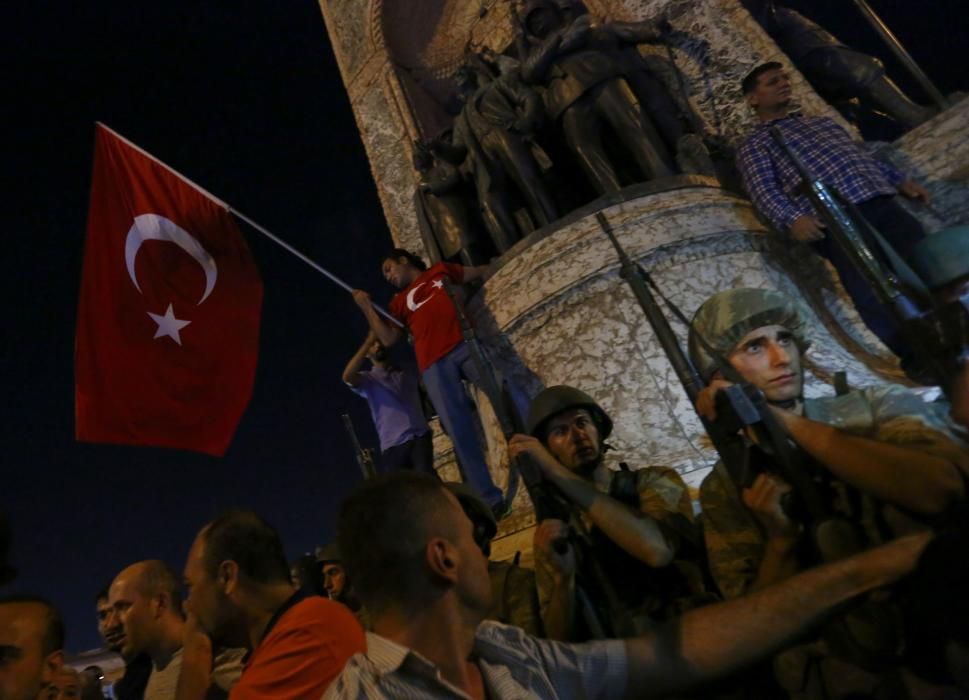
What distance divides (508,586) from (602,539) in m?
0.58

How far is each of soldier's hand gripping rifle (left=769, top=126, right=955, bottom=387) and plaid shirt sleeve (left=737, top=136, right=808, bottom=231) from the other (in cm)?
71

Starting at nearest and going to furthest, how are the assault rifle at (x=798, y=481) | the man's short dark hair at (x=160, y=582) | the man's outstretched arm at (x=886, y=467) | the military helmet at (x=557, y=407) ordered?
the man's outstretched arm at (x=886, y=467)
the assault rifle at (x=798, y=481)
the military helmet at (x=557, y=407)
the man's short dark hair at (x=160, y=582)

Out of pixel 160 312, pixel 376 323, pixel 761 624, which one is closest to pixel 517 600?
pixel 761 624

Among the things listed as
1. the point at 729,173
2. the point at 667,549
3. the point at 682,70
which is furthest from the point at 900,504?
the point at 682,70

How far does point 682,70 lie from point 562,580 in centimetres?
476

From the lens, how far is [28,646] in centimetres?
226

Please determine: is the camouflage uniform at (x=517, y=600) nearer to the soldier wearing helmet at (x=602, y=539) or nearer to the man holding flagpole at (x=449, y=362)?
the soldier wearing helmet at (x=602, y=539)

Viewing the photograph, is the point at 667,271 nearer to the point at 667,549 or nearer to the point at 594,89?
the point at 594,89

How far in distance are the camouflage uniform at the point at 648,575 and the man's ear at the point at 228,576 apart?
94 cm

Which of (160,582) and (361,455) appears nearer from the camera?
(160,582)

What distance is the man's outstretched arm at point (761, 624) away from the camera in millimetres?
1222

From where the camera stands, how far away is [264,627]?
1.94m

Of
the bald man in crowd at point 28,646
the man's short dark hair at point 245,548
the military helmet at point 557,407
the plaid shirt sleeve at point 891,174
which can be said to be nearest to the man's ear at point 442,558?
the man's short dark hair at point 245,548

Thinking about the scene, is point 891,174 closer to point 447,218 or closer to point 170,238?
point 447,218
